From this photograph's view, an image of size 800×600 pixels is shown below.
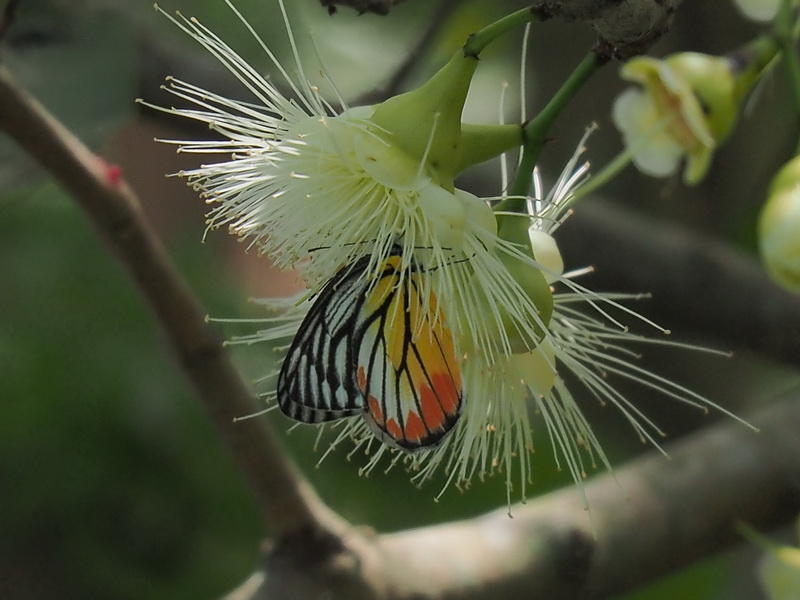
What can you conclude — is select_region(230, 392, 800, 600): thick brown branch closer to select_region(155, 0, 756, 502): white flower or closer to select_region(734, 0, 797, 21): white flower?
select_region(155, 0, 756, 502): white flower

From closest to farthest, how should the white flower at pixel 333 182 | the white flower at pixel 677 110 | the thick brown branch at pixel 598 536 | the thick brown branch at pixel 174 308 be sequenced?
1. the white flower at pixel 677 110
2. the white flower at pixel 333 182
3. the thick brown branch at pixel 174 308
4. the thick brown branch at pixel 598 536

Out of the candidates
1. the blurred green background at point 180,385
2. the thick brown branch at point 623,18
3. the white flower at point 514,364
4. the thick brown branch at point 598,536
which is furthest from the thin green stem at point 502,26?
the blurred green background at point 180,385

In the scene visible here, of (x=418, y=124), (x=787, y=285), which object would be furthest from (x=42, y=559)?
(x=787, y=285)

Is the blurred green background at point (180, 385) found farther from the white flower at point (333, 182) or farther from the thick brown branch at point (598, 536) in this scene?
the white flower at point (333, 182)

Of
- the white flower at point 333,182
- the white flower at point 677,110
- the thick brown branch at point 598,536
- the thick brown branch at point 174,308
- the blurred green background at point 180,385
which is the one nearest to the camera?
the white flower at point 677,110

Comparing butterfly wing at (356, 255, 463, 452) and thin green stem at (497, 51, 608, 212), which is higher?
thin green stem at (497, 51, 608, 212)

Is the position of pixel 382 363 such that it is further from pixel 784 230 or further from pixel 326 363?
pixel 784 230

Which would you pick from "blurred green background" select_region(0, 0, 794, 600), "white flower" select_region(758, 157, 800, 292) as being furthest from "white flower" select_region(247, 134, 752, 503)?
"blurred green background" select_region(0, 0, 794, 600)
